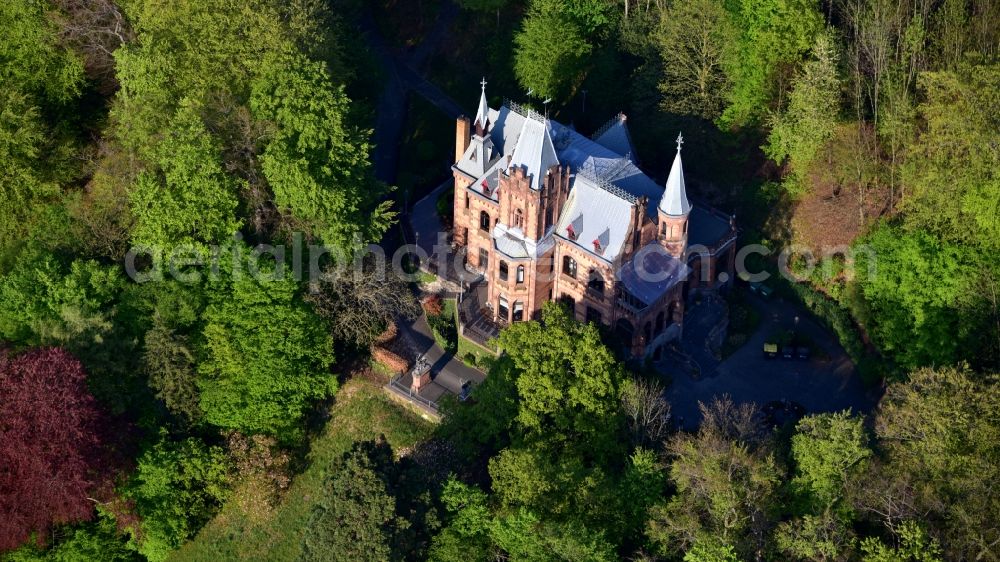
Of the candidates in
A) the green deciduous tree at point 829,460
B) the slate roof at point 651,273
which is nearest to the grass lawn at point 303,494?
the slate roof at point 651,273

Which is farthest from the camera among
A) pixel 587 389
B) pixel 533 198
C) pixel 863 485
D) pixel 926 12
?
pixel 926 12

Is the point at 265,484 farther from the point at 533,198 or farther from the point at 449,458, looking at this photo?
the point at 533,198

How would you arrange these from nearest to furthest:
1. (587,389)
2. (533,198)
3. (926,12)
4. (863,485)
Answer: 1. (863,485)
2. (587,389)
3. (533,198)
4. (926,12)

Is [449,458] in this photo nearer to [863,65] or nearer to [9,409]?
[9,409]

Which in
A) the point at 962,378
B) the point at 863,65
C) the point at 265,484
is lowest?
the point at 265,484

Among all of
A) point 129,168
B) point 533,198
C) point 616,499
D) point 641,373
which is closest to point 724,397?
point 641,373

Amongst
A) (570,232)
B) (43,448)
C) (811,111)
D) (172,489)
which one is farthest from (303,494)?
(811,111)

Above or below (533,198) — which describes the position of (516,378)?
below

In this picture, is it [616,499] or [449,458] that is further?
[449,458]

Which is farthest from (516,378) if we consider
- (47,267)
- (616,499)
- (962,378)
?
(47,267)
